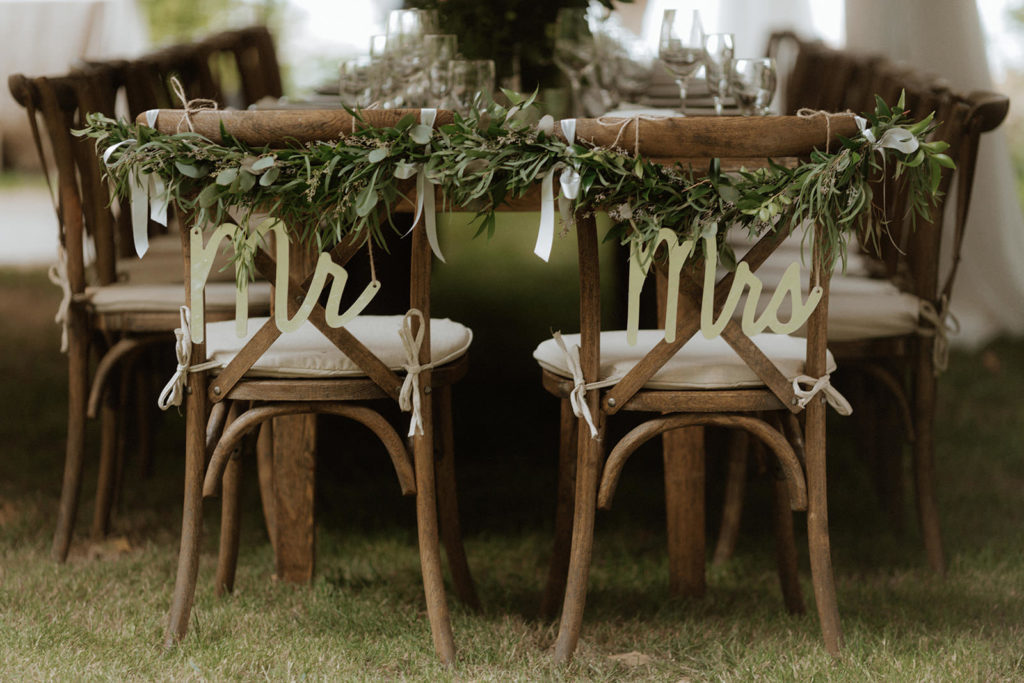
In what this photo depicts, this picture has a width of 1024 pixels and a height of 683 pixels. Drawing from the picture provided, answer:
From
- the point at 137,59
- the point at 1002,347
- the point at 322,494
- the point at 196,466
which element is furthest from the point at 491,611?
the point at 1002,347

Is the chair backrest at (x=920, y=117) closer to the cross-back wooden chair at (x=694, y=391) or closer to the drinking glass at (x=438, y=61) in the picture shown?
the cross-back wooden chair at (x=694, y=391)

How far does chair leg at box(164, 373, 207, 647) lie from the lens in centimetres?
174

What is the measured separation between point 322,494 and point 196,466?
95cm

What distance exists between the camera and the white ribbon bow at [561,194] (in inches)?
60.8

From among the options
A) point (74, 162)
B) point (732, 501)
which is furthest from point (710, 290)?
point (74, 162)

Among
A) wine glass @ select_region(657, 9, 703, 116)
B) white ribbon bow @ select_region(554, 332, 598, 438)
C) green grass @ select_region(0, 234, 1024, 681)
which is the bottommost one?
green grass @ select_region(0, 234, 1024, 681)

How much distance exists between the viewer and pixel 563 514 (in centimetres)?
193

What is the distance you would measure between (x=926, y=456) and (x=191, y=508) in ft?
4.60

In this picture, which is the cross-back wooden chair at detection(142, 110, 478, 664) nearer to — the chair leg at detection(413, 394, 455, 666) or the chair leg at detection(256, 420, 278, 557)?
the chair leg at detection(413, 394, 455, 666)

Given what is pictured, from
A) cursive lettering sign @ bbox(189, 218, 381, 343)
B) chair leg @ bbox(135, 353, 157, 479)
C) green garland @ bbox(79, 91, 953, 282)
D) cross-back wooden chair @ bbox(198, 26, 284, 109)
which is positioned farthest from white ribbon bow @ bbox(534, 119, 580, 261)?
cross-back wooden chair @ bbox(198, 26, 284, 109)

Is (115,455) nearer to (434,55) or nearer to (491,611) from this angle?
(491,611)

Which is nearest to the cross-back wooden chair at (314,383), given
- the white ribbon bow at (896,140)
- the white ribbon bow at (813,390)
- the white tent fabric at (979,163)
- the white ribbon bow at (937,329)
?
the white ribbon bow at (813,390)

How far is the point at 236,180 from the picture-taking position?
5.18ft

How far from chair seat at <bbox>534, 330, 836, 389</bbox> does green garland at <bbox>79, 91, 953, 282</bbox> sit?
0.17m
